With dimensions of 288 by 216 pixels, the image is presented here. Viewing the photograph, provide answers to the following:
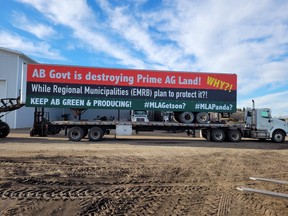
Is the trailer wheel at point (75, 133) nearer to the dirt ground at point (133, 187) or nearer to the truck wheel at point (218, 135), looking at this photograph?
the dirt ground at point (133, 187)

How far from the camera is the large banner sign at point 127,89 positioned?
59.9 feet

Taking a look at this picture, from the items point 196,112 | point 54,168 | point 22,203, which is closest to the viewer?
point 22,203

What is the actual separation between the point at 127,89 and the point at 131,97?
23.3 inches

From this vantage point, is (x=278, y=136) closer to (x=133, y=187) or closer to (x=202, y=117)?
(x=202, y=117)

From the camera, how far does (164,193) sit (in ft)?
20.4

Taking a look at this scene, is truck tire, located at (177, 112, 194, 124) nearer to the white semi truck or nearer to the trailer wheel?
the white semi truck

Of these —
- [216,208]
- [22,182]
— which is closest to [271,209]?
[216,208]

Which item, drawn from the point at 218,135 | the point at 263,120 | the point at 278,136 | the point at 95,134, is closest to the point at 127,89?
the point at 95,134

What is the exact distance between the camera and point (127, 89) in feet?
61.4

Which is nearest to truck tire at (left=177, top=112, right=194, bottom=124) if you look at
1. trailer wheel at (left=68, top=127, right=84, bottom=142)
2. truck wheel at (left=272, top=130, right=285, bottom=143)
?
truck wheel at (left=272, top=130, right=285, bottom=143)

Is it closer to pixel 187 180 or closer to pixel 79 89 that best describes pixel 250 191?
pixel 187 180

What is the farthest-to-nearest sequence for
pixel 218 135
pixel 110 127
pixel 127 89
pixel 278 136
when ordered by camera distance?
pixel 278 136 < pixel 218 135 < pixel 110 127 < pixel 127 89

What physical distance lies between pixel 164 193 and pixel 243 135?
1588cm

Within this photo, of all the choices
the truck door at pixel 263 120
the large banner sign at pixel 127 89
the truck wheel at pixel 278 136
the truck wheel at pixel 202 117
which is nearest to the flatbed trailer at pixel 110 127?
the truck wheel at pixel 202 117
